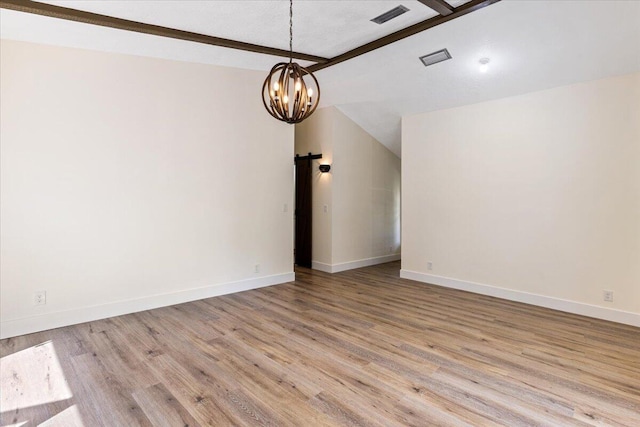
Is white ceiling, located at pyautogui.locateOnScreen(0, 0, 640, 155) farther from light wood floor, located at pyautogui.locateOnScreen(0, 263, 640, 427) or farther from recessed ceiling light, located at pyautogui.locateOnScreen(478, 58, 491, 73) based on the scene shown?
light wood floor, located at pyautogui.locateOnScreen(0, 263, 640, 427)

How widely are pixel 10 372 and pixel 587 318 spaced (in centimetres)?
582

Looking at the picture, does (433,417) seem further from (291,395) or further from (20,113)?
(20,113)

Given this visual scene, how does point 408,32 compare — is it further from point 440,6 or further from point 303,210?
point 303,210

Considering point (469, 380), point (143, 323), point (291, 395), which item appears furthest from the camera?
point (143, 323)

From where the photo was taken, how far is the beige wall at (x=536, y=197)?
3.86 metres

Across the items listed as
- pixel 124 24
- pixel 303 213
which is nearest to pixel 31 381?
pixel 124 24

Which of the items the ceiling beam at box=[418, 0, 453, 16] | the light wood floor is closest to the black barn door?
the light wood floor

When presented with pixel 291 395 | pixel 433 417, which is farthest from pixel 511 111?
pixel 291 395

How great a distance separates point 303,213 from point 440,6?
448 centimetres

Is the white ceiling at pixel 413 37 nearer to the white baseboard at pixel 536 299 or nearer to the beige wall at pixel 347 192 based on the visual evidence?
the beige wall at pixel 347 192

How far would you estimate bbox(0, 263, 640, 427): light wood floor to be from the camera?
226 centimetres

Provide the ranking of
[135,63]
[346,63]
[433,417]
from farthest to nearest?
[346,63]
[135,63]
[433,417]

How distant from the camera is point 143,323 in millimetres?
3859

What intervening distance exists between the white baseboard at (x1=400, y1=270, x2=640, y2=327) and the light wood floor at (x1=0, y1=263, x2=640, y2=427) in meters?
0.14
